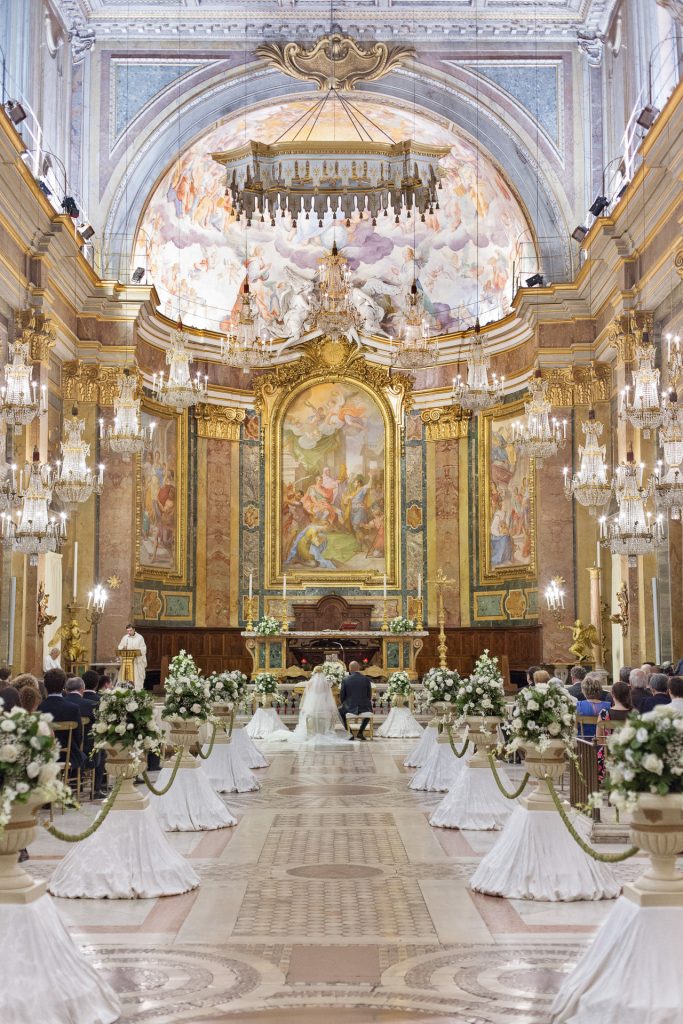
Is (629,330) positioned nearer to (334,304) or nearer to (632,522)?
(334,304)

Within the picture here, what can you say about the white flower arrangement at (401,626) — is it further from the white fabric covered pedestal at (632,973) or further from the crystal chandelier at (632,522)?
the white fabric covered pedestal at (632,973)

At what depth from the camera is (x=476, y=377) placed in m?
23.3

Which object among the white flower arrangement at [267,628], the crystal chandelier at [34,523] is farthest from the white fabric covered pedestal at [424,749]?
the white flower arrangement at [267,628]

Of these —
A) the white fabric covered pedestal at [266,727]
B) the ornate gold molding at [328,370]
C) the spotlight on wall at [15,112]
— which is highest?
the spotlight on wall at [15,112]

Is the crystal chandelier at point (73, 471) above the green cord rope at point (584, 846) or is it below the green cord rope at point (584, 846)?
above

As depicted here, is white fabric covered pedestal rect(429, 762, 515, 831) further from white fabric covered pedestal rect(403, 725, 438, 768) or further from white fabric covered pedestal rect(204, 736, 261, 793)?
white fabric covered pedestal rect(403, 725, 438, 768)

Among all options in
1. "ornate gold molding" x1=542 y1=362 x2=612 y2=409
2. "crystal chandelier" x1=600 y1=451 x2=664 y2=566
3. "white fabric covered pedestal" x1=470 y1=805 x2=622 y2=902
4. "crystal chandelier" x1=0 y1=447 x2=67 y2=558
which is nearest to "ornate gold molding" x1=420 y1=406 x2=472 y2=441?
"ornate gold molding" x1=542 y1=362 x2=612 y2=409

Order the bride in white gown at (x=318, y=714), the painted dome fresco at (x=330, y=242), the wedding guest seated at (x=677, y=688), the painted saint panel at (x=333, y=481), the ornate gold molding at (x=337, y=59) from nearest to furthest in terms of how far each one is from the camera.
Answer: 1. the wedding guest seated at (x=677, y=688)
2. the bride in white gown at (x=318, y=714)
3. the ornate gold molding at (x=337, y=59)
4. the painted dome fresco at (x=330, y=242)
5. the painted saint panel at (x=333, y=481)

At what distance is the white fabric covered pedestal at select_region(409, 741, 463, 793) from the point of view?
601 inches

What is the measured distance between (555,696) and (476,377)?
14638 millimetres

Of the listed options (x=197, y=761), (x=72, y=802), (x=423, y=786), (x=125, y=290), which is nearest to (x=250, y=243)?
(x=125, y=290)

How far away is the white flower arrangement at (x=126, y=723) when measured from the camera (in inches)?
358

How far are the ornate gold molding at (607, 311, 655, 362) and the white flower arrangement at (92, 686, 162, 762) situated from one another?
14913mm

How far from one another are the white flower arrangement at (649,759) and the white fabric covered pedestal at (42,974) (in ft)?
8.57
